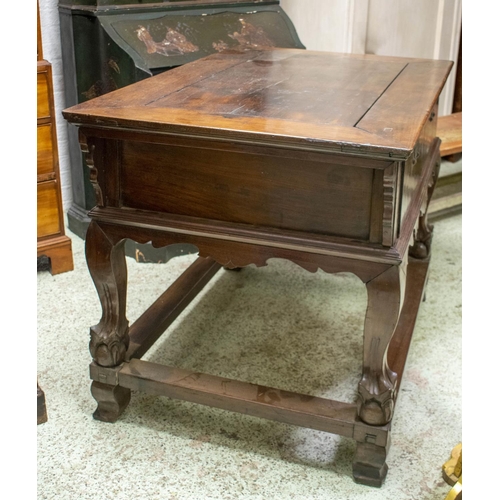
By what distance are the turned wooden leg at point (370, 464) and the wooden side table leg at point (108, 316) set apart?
666 millimetres

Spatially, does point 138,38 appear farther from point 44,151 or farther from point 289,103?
point 289,103

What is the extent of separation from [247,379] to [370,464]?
1.75ft

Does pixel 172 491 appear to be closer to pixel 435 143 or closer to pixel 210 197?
pixel 210 197

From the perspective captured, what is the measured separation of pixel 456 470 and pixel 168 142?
3.38 ft

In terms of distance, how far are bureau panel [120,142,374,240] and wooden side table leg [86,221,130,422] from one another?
13 cm

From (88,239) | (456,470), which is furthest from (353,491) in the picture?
(88,239)

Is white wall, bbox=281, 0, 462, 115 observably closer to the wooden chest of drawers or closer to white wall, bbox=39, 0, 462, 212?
white wall, bbox=39, 0, 462, 212

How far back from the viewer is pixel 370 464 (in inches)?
66.7

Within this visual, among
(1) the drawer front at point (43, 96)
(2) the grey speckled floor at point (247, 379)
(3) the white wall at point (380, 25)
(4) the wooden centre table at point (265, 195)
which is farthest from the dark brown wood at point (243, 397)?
(3) the white wall at point (380, 25)

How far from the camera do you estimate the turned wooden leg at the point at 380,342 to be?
1547mm

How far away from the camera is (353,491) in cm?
169

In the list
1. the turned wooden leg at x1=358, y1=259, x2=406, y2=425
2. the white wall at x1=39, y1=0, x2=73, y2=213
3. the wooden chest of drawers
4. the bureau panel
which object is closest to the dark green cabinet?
the white wall at x1=39, y1=0, x2=73, y2=213

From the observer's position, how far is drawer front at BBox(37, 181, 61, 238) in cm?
259

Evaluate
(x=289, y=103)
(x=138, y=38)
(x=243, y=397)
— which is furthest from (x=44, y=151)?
(x=243, y=397)
